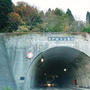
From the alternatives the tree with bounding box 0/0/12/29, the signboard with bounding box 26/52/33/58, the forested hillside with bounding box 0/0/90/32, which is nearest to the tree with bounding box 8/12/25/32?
the forested hillside with bounding box 0/0/90/32

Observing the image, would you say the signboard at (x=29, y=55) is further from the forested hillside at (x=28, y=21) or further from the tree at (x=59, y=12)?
the tree at (x=59, y=12)

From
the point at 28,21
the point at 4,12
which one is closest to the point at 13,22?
the point at 4,12

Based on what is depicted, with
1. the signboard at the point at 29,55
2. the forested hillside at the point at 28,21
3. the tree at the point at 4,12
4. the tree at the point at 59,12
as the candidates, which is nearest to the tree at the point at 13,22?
the forested hillside at the point at 28,21

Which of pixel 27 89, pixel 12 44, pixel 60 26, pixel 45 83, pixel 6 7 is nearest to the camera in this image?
pixel 27 89

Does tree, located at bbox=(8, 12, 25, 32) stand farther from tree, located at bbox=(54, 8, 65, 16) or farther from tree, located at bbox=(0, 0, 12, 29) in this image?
tree, located at bbox=(54, 8, 65, 16)

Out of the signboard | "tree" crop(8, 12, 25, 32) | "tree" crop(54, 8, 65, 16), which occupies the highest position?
"tree" crop(54, 8, 65, 16)

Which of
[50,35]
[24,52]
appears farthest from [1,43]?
[50,35]

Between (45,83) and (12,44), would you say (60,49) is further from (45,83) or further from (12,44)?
(45,83)

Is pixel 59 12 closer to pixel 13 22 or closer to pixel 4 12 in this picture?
pixel 13 22

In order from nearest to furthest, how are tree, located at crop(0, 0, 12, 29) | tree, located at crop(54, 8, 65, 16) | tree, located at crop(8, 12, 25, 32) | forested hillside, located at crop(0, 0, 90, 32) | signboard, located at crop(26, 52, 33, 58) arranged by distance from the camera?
1. signboard, located at crop(26, 52, 33, 58)
2. tree, located at crop(0, 0, 12, 29)
3. forested hillside, located at crop(0, 0, 90, 32)
4. tree, located at crop(8, 12, 25, 32)
5. tree, located at crop(54, 8, 65, 16)

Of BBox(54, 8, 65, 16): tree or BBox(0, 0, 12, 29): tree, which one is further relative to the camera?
BBox(54, 8, 65, 16): tree

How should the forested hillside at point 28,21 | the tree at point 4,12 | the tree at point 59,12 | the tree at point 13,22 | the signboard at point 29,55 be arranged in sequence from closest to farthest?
the signboard at point 29,55 < the tree at point 4,12 < the forested hillside at point 28,21 < the tree at point 13,22 < the tree at point 59,12

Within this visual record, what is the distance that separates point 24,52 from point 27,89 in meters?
3.96

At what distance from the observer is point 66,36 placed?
18562 millimetres
